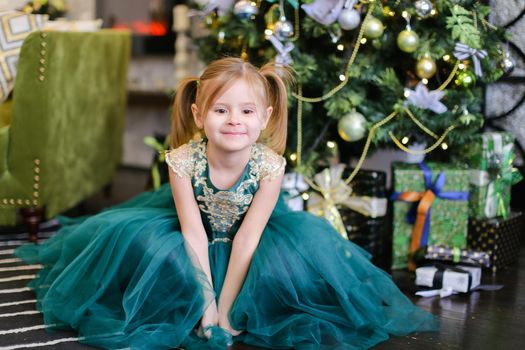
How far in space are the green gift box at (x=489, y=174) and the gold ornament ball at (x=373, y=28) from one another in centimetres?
50

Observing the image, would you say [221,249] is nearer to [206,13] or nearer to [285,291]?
[285,291]

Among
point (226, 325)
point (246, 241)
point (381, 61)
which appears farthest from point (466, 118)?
point (226, 325)

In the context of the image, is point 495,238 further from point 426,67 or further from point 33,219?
point 33,219

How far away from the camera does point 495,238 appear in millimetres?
2234

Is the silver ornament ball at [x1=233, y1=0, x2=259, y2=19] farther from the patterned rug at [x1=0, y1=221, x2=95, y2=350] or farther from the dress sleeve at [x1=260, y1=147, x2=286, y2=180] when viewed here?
the patterned rug at [x1=0, y1=221, x2=95, y2=350]

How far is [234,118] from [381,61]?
3.21ft

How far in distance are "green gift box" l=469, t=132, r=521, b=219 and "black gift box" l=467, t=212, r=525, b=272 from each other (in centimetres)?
4

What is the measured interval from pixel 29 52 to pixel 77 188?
0.63 m

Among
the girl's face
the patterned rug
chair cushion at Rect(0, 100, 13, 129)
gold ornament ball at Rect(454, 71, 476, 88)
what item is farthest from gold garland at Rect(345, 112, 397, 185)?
chair cushion at Rect(0, 100, 13, 129)

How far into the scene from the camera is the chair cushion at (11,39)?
2.52 meters

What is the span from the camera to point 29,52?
2.34 m

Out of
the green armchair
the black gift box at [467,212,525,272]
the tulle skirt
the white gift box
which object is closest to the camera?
the tulle skirt

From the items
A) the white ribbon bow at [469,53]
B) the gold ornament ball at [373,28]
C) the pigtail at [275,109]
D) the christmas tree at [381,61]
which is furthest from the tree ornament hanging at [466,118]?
the pigtail at [275,109]

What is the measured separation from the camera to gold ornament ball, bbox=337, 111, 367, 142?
2.24m
